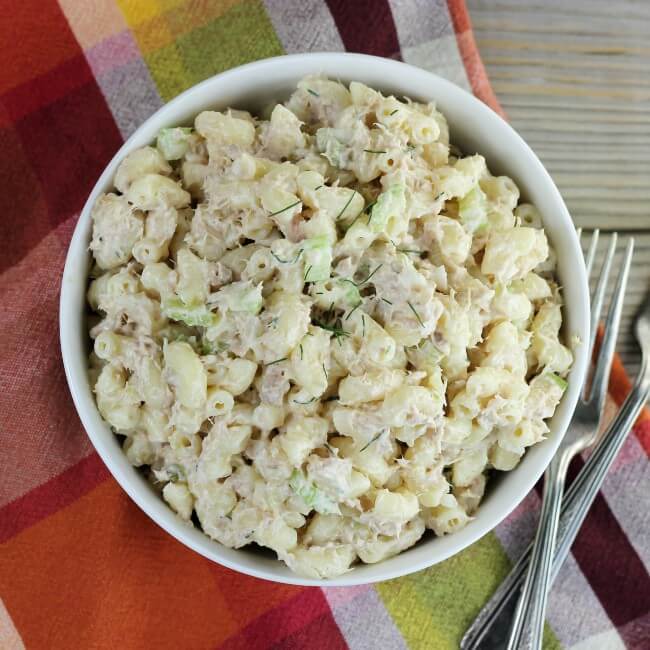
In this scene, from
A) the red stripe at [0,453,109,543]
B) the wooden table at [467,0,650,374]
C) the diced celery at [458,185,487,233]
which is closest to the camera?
the diced celery at [458,185,487,233]

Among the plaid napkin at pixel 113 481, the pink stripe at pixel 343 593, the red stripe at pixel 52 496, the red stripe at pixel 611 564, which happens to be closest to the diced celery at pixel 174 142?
the plaid napkin at pixel 113 481

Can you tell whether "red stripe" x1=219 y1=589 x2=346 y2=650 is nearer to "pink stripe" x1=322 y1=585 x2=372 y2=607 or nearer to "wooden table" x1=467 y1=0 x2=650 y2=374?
"pink stripe" x1=322 y1=585 x2=372 y2=607

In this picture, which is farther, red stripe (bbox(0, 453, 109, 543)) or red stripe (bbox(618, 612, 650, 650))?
red stripe (bbox(618, 612, 650, 650))

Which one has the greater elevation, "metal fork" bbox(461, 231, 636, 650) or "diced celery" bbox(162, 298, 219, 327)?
"diced celery" bbox(162, 298, 219, 327)

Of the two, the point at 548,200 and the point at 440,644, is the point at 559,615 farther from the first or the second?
the point at 548,200

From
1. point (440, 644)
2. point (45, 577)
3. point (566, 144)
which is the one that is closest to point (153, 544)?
point (45, 577)

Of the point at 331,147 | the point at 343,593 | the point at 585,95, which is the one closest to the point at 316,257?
the point at 331,147

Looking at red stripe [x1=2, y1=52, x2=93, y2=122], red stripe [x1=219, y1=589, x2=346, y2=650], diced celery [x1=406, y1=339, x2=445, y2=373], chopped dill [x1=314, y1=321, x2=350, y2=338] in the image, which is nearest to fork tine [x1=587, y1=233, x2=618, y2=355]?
diced celery [x1=406, y1=339, x2=445, y2=373]

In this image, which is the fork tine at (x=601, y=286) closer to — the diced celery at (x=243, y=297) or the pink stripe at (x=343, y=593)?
the pink stripe at (x=343, y=593)
